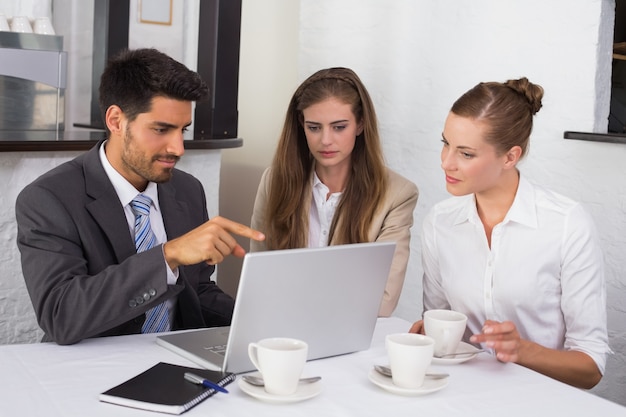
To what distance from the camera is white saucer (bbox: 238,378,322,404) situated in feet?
4.34

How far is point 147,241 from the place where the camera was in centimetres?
196

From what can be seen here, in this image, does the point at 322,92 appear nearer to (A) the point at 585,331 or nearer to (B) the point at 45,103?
(A) the point at 585,331

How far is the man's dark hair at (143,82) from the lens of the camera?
201 cm

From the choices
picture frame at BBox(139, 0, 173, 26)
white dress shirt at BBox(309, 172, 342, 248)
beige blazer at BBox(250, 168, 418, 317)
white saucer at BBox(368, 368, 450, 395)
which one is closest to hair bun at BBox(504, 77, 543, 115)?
beige blazer at BBox(250, 168, 418, 317)

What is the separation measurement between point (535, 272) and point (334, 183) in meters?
0.86

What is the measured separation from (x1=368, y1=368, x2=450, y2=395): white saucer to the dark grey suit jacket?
1.51ft

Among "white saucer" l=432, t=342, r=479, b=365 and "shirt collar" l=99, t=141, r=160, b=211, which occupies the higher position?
"shirt collar" l=99, t=141, r=160, b=211

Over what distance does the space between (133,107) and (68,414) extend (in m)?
0.94

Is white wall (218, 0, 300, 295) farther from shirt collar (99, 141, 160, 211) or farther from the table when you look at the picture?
the table

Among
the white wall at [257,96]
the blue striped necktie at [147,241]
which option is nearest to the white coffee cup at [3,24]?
the white wall at [257,96]

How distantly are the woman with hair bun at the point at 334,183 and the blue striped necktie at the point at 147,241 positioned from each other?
0.70m

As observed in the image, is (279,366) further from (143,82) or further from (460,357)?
(143,82)

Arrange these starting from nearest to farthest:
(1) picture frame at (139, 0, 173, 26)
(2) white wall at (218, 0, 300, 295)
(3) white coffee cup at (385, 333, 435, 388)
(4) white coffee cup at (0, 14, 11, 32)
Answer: (3) white coffee cup at (385, 333, 435, 388)
(4) white coffee cup at (0, 14, 11, 32)
(2) white wall at (218, 0, 300, 295)
(1) picture frame at (139, 0, 173, 26)

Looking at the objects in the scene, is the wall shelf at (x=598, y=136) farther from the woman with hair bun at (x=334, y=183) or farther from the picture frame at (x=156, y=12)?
the picture frame at (x=156, y=12)
